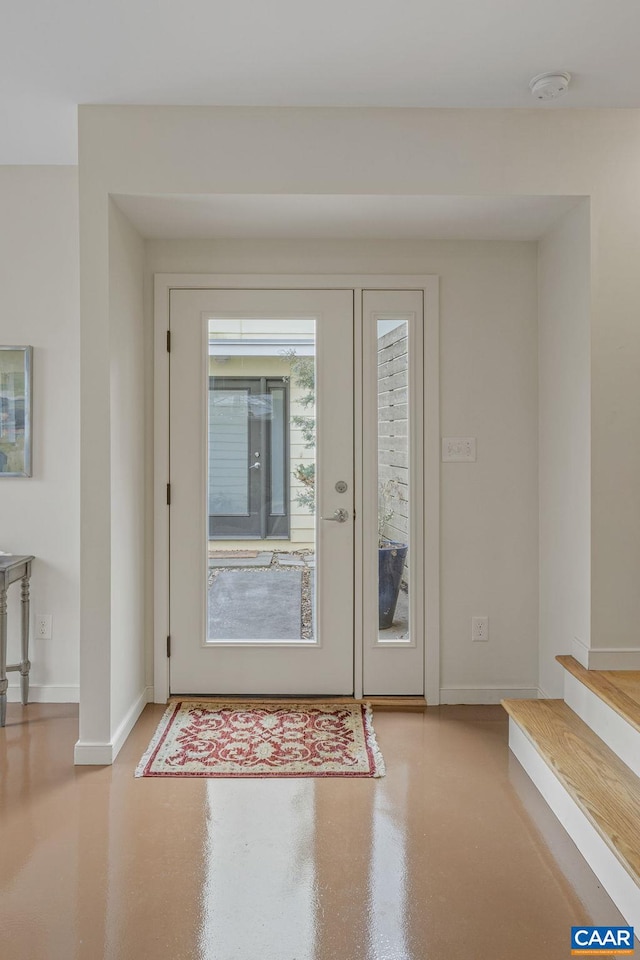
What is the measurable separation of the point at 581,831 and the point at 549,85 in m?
2.56

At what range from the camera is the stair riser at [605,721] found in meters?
2.26

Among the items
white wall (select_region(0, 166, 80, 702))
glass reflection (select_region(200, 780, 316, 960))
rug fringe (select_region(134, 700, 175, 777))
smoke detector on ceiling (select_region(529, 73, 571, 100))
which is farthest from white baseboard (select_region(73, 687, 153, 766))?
smoke detector on ceiling (select_region(529, 73, 571, 100))

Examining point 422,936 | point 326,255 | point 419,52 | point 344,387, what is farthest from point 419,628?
point 419,52

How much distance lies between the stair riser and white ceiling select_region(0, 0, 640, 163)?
2.28 m

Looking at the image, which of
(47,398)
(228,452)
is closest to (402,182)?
(228,452)

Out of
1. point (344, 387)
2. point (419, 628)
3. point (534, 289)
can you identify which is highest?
point (534, 289)

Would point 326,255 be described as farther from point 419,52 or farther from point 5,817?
point 5,817

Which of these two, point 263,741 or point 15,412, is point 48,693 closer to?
point 263,741

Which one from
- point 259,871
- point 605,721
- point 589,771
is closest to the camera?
point 259,871

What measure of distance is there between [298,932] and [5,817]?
1.16m

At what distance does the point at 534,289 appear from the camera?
331 cm

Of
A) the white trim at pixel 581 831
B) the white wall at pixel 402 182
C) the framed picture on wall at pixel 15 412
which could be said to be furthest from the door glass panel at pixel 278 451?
the white trim at pixel 581 831

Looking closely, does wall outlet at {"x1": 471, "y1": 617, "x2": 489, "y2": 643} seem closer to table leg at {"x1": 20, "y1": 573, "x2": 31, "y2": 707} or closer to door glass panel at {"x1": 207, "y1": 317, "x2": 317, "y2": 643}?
door glass panel at {"x1": 207, "y1": 317, "x2": 317, "y2": 643}

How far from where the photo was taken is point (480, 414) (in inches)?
130
